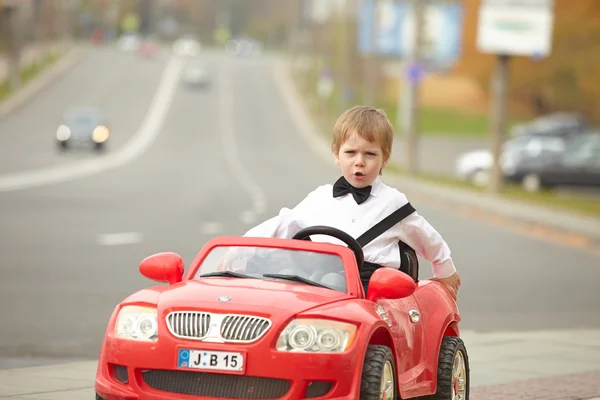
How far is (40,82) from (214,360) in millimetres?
99301

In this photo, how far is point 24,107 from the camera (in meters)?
90.8

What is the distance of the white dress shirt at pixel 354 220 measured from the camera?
6867mm

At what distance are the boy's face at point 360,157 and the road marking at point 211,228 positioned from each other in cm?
1578

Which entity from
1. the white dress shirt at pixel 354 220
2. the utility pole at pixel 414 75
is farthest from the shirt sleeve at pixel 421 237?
the utility pole at pixel 414 75

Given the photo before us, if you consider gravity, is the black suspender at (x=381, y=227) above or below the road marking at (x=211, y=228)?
above

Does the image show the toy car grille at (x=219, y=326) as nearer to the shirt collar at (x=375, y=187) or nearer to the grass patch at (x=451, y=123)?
the shirt collar at (x=375, y=187)

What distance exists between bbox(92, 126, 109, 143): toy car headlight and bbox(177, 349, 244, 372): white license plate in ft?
185

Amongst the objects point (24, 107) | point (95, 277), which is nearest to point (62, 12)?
point (24, 107)

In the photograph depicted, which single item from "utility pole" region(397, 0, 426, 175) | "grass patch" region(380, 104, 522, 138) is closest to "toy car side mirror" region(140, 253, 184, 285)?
"utility pole" region(397, 0, 426, 175)

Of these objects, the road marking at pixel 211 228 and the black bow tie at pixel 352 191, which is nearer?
the black bow tie at pixel 352 191

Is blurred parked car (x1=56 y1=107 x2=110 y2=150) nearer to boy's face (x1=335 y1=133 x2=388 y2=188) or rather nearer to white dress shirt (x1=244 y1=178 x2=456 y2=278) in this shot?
white dress shirt (x1=244 y1=178 x2=456 y2=278)

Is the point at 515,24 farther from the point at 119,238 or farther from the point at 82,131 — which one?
the point at 82,131

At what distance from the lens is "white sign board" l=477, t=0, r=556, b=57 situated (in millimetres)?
39312

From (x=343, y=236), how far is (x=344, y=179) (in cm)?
42
